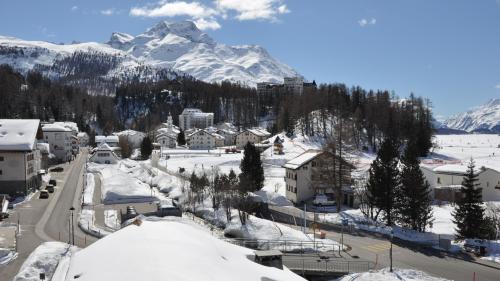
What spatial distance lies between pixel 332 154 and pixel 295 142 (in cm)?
5966

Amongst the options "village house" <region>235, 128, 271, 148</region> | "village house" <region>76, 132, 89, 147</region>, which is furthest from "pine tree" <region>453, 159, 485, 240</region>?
"village house" <region>76, 132, 89, 147</region>

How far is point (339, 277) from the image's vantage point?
26484 millimetres

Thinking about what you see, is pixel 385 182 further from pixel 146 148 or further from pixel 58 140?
pixel 58 140

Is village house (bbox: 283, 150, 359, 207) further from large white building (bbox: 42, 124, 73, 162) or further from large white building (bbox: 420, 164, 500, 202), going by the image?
large white building (bbox: 42, 124, 73, 162)

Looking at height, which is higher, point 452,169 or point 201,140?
point 201,140

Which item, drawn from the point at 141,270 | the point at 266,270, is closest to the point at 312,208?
the point at 266,270

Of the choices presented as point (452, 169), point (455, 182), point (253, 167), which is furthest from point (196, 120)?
point (455, 182)

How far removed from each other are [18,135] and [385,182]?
38.5 m

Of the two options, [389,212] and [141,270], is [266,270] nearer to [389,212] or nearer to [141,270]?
[141,270]

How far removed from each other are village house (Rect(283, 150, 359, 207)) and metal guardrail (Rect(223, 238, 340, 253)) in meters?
18.3

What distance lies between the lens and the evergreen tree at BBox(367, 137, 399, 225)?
41094mm

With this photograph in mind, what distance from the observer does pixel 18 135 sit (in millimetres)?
50500

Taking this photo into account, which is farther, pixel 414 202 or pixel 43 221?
pixel 43 221

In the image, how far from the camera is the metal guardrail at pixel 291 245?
30.9 meters
